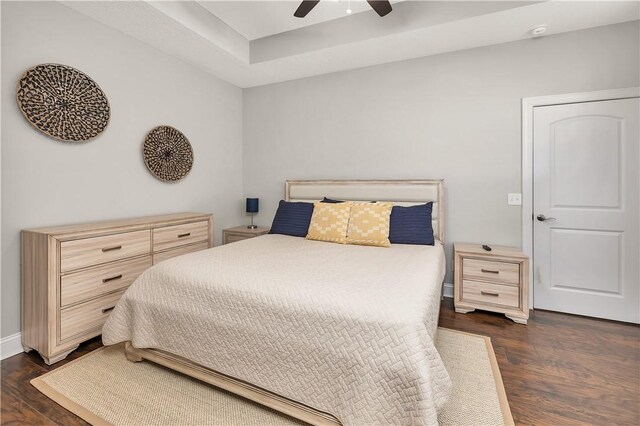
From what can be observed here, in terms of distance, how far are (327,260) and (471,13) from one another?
231 cm

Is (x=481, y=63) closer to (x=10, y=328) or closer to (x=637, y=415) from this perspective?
(x=637, y=415)

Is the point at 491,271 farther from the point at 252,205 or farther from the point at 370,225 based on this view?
the point at 252,205

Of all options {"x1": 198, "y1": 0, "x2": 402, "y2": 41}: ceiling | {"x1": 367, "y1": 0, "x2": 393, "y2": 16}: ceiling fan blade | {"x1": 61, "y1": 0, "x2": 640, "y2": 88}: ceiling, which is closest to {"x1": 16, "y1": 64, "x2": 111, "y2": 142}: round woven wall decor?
{"x1": 61, "y1": 0, "x2": 640, "y2": 88}: ceiling

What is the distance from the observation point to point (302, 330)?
4.68ft

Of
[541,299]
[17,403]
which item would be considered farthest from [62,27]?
[541,299]

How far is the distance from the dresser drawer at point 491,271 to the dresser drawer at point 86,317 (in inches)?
118

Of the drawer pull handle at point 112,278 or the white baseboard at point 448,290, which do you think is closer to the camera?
the drawer pull handle at point 112,278

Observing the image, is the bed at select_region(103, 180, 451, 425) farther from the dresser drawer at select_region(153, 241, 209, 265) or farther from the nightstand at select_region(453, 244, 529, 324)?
the nightstand at select_region(453, 244, 529, 324)

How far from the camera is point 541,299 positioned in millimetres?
2910

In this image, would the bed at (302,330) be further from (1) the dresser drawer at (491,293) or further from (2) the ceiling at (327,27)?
(2) the ceiling at (327,27)

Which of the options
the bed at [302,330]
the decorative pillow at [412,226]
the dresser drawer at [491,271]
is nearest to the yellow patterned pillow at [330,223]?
the decorative pillow at [412,226]

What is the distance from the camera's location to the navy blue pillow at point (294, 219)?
127 inches

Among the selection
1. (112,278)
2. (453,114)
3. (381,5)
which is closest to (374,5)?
(381,5)

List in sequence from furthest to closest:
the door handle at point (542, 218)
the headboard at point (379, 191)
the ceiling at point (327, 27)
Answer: the headboard at point (379, 191) < the door handle at point (542, 218) < the ceiling at point (327, 27)
